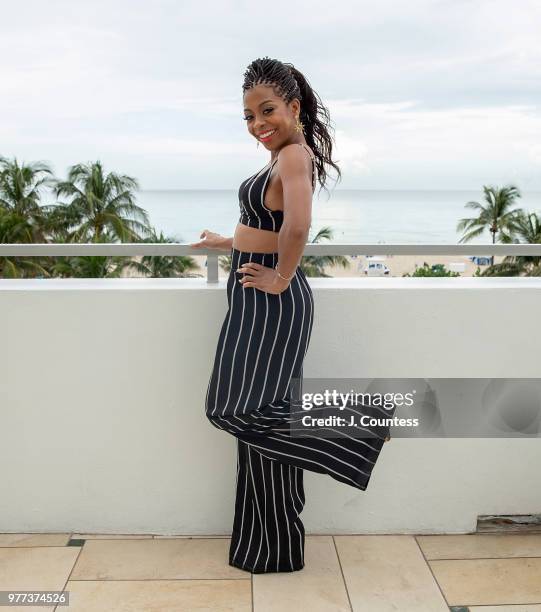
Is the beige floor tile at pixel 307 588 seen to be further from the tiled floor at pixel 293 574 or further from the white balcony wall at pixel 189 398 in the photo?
the white balcony wall at pixel 189 398

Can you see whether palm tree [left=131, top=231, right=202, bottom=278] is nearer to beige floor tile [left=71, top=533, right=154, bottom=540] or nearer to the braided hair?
beige floor tile [left=71, top=533, right=154, bottom=540]

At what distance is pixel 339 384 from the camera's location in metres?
2.17

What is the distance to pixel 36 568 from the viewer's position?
2.02 m

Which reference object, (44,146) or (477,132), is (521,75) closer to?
(477,132)

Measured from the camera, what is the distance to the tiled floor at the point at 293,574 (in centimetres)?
188

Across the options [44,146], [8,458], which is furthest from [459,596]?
[44,146]

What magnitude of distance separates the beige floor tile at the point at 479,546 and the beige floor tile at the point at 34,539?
3.66ft

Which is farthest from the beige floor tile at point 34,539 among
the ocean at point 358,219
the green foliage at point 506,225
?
the ocean at point 358,219

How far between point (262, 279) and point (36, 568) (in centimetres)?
106

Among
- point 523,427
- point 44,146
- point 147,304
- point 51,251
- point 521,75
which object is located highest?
point 521,75

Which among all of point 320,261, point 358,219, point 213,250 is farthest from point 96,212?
point 213,250

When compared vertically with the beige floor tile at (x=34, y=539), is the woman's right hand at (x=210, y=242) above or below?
above

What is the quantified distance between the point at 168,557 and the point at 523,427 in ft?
3.83

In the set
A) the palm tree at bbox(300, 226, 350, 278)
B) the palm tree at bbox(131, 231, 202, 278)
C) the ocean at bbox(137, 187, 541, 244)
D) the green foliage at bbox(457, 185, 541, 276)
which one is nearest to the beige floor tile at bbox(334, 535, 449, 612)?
the palm tree at bbox(300, 226, 350, 278)
